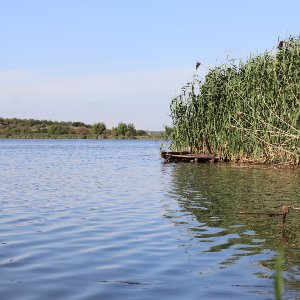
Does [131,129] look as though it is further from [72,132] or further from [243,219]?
[243,219]

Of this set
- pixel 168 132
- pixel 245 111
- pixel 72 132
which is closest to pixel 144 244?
pixel 245 111

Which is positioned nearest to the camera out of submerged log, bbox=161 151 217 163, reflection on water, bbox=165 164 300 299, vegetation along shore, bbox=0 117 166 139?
reflection on water, bbox=165 164 300 299

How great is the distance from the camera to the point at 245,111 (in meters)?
25.9

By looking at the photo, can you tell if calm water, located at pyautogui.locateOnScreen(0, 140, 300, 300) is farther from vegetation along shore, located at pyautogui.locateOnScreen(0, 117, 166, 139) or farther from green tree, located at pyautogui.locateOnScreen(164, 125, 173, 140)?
vegetation along shore, located at pyautogui.locateOnScreen(0, 117, 166, 139)

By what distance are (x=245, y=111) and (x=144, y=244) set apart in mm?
19200

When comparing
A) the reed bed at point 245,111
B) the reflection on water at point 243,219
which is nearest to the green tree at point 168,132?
the reed bed at point 245,111

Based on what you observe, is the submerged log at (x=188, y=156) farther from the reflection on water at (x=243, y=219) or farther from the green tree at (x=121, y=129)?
the green tree at (x=121, y=129)

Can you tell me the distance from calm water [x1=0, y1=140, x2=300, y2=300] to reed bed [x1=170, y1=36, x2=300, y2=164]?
8161 millimetres

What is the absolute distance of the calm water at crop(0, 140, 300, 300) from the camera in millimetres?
5488

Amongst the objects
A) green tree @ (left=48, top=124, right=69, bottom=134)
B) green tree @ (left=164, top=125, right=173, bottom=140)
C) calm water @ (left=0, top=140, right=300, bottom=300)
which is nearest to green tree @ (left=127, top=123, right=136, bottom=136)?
green tree @ (left=48, top=124, right=69, bottom=134)

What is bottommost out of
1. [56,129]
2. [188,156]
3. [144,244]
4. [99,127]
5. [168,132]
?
[144,244]

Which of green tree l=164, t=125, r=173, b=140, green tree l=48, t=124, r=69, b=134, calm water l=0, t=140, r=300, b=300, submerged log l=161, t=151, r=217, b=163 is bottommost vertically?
calm water l=0, t=140, r=300, b=300

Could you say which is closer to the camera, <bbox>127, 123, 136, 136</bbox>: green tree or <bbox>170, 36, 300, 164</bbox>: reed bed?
<bbox>170, 36, 300, 164</bbox>: reed bed

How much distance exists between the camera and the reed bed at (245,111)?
76.1 ft
